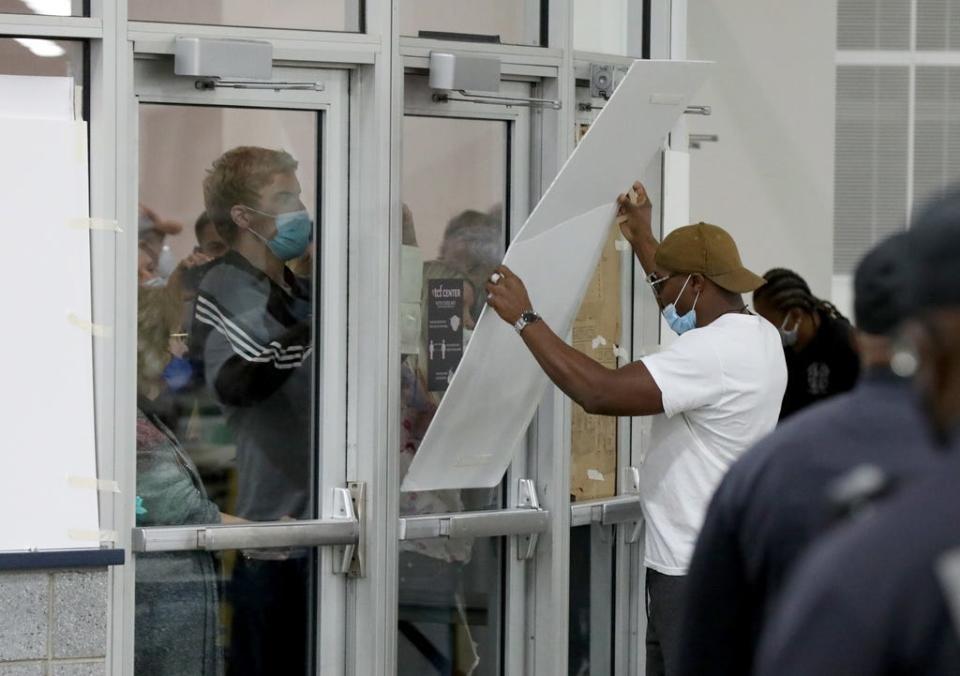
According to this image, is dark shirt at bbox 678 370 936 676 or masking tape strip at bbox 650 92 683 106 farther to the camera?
masking tape strip at bbox 650 92 683 106

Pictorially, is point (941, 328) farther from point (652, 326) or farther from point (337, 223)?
point (652, 326)

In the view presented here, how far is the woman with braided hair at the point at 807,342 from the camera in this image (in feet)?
19.9

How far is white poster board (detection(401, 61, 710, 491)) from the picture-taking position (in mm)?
3779

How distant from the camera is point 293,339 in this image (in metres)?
4.10

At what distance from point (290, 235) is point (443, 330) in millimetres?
478

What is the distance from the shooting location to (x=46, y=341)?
365 cm

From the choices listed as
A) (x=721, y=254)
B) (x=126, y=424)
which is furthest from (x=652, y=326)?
(x=126, y=424)

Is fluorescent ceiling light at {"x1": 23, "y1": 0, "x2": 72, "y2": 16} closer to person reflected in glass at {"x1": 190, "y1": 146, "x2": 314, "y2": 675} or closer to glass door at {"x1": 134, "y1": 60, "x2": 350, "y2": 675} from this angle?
glass door at {"x1": 134, "y1": 60, "x2": 350, "y2": 675}

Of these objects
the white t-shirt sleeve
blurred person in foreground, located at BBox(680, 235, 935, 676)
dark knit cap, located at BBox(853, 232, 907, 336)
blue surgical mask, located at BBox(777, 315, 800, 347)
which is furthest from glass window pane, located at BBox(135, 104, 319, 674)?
blue surgical mask, located at BBox(777, 315, 800, 347)

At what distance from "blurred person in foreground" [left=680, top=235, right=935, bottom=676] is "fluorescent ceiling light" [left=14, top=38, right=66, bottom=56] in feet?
7.50

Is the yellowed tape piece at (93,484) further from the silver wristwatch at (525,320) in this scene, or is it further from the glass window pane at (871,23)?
the glass window pane at (871,23)

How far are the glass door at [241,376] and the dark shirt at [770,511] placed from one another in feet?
7.08

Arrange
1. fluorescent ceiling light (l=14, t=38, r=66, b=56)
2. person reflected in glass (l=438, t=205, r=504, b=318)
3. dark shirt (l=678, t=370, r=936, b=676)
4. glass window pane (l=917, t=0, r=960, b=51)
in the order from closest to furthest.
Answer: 1. dark shirt (l=678, t=370, r=936, b=676)
2. fluorescent ceiling light (l=14, t=38, r=66, b=56)
3. person reflected in glass (l=438, t=205, r=504, b=318)
4. glass window pane (l=917, t=0, r=960, b=51)

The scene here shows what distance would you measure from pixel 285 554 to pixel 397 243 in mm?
800
